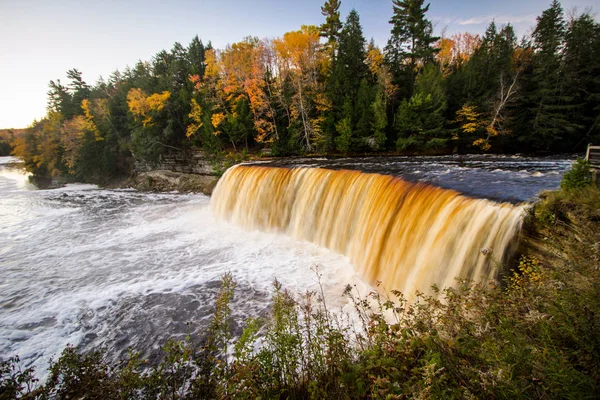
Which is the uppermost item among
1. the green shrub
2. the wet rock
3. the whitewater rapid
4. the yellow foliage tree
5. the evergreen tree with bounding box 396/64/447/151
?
the yellow foliage tree

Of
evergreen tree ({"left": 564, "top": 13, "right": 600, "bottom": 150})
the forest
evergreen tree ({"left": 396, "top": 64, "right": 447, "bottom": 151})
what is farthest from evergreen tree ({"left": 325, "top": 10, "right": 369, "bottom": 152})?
evergreen tree ({"left": 564, "top": 13, "right": 600, "bottom": 150})

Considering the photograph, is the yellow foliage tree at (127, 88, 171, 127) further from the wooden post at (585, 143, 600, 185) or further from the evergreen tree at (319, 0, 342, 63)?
the wooden post at (585, 143, 600, 185)

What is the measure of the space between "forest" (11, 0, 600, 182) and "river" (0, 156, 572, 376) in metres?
11.5

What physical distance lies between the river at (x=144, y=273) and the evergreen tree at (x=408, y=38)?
22241 millimetres

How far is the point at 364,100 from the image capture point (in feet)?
70.7

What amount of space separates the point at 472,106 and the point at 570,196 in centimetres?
1880

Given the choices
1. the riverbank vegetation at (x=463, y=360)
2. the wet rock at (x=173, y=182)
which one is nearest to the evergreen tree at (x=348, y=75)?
the wet rock at (x=173, y=182)

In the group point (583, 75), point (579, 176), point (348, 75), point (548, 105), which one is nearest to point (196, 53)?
point (348, 75)

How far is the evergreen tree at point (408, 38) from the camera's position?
2709 cm

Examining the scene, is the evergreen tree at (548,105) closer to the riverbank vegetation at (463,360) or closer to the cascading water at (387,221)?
the cascading water at (387,221)

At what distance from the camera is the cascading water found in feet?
16.4

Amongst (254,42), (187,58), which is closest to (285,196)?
(254,42)

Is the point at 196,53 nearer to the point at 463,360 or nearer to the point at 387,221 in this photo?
the point at 387,221

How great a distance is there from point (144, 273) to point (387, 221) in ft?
26.7
